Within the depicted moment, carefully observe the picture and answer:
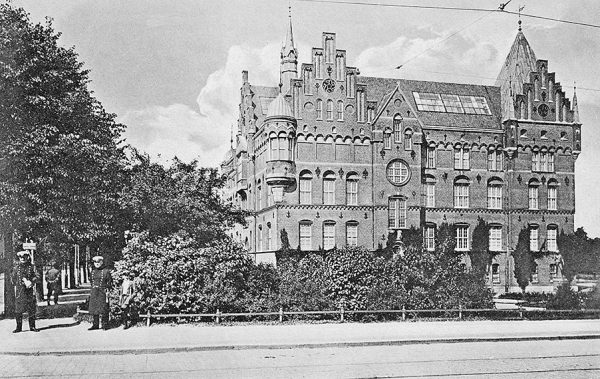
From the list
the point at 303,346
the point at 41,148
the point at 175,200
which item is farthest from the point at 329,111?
the point at 303,346

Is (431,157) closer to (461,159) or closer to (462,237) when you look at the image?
(461,159)

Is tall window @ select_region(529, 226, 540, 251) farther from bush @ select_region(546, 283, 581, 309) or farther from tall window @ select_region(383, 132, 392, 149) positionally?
bush @ select_region(546, 283, 581, 309)

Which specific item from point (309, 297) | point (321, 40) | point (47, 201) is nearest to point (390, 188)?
point (321, 40)

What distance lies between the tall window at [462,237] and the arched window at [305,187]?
1291cm

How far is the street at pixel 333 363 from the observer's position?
12.1 meters

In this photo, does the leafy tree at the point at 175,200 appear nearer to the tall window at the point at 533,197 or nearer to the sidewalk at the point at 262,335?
the sidewalk at the point at 262,335

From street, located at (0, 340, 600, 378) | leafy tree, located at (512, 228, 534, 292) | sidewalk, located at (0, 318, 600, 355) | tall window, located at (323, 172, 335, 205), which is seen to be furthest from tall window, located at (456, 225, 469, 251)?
street, located at (0, 340, 600, 378)

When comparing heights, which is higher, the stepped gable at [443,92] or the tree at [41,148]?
the stepped gable at [443,92]

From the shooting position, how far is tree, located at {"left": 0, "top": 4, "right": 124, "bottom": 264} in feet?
69.4

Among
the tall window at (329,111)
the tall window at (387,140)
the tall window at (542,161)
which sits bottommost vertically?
the tall window at (542,161)

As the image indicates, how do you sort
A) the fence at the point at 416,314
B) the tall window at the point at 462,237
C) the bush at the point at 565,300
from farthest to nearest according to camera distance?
the tall window at the point at 462,237 < the bush at the point at 565,300 < the fence at the point at 416,314

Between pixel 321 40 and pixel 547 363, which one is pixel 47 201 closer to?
pixel 547 363

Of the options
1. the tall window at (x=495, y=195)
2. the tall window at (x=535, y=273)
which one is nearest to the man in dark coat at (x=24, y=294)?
the tall window at (x=495, y=195)

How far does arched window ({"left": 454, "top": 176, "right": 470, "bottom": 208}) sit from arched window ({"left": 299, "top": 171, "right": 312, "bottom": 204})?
41.6 ft
